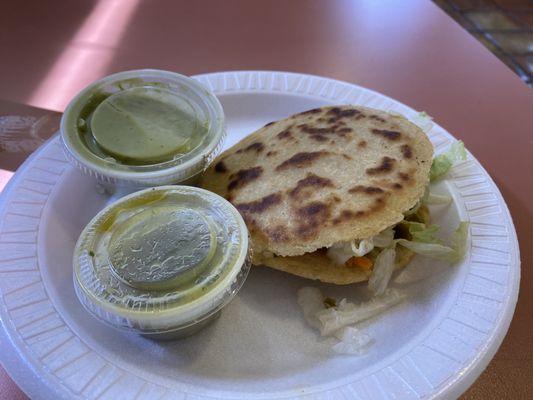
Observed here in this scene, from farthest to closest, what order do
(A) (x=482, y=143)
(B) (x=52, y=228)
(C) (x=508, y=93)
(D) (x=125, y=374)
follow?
(C) (x=508, y=93)
(A) (x=482, y=143)
(B) (x=52, y=228)
(D) (x=125, y=374)

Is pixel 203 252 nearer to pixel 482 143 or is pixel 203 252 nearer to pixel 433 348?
pixel 433 348

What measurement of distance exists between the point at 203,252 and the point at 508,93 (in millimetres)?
2202

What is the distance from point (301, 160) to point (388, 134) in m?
0.38

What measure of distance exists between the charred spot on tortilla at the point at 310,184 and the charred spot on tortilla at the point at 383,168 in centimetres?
16

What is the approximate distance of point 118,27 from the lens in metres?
3.39

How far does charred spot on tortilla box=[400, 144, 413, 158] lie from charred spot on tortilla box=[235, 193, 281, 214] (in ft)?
1.72

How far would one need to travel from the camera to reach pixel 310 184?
182cm

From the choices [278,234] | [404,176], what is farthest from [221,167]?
[404,176]

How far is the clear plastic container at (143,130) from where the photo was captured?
6.35 feet

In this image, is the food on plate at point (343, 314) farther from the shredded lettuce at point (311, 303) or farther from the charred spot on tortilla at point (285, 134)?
the charred spot on tortilla at point (285, 134)

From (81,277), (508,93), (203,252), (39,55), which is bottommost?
(39,55)

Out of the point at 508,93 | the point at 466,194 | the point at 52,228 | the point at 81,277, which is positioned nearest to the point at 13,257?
the point at 52,228

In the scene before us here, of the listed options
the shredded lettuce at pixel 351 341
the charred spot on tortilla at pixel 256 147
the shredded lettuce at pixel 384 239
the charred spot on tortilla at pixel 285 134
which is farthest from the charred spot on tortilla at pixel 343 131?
the shredded lettuce at pixel 351 341

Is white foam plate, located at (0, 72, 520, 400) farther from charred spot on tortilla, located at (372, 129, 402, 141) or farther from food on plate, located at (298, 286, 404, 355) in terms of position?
charred spot on tortilla, located at (372, 129, 402, 141)
